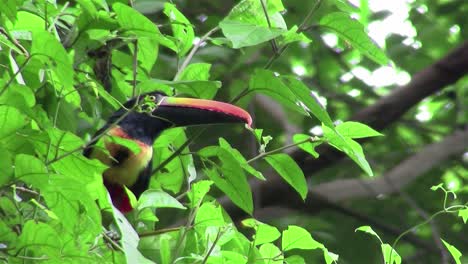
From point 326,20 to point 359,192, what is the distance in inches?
78.5

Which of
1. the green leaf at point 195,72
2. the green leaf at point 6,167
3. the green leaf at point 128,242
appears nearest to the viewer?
the green leaf at point 128,242

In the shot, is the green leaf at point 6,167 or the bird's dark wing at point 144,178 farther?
the bird's dark wing at point 144,178

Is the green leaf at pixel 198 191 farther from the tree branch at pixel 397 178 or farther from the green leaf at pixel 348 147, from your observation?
the tree branch at pixel 397 178

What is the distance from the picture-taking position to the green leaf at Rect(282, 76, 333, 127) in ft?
5.64

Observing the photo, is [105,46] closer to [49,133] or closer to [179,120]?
[179,120]

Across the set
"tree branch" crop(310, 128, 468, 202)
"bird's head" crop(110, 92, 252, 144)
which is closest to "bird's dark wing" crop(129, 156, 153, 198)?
"bird's head" crop(110, 92, 252, 144)

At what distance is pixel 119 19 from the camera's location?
5.85ft

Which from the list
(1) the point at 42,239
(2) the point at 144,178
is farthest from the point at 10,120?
(2) the point at 144,178

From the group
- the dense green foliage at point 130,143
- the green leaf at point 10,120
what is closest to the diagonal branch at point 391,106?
the dense green foliage at point 130,143

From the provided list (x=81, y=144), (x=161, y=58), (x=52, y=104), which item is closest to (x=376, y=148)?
(x=161, y=58)

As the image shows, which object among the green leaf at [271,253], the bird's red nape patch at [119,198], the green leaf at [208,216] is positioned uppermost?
the green leaf at [208,216]

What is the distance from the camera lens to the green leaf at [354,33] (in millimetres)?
1832

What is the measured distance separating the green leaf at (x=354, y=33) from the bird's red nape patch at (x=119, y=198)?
Answer: 2.16ft

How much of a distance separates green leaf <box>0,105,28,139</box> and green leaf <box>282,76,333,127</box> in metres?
0.44
